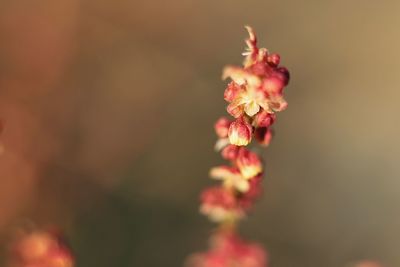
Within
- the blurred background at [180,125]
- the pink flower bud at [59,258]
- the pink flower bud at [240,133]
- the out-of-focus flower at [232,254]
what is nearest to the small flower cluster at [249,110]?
the pink flower bud at [240,133]

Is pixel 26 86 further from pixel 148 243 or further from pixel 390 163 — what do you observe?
pixel 390 163

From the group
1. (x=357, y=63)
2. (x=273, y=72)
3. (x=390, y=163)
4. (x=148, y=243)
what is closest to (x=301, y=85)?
(x=357, y=63)

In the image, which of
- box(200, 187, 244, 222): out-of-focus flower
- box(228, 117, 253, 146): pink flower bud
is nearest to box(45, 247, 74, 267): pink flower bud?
box(200, 187, 244, 222): out-of-focus flower

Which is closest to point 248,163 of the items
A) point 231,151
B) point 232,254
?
point 231,151

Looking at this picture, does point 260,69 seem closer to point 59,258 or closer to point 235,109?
point 235,109

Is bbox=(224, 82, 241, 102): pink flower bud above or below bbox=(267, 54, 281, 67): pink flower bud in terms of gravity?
below

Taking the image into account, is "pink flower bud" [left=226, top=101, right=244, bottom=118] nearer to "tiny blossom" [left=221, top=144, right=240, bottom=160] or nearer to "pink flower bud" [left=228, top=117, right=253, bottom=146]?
"pink flower bud" [left=228, top=117, right=253, bottom=146]

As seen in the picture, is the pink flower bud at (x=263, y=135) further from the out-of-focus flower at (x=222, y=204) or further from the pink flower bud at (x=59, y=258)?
the pink flower bud at (x=59, y=258)
